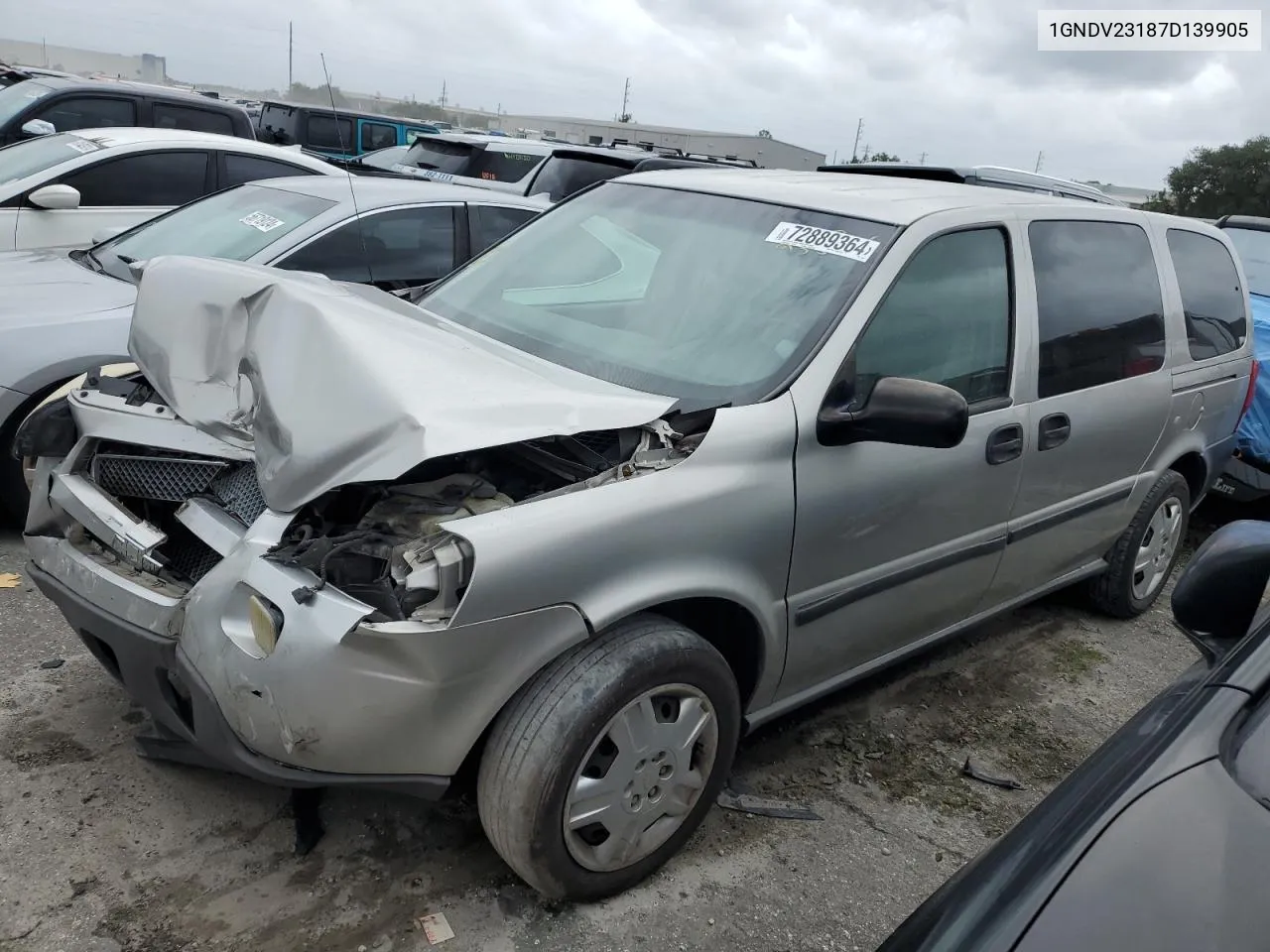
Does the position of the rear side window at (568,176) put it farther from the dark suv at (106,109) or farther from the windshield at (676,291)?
the windshield at (676,291)

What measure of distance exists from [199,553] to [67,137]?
16.4ft

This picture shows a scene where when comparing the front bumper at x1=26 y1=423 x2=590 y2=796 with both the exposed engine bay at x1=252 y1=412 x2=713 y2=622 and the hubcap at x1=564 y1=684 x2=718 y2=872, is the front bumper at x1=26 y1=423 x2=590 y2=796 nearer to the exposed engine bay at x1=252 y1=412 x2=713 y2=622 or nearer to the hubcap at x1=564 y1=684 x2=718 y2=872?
the exposed engine bay at x1=252 y1=412 x2=713 y2=622

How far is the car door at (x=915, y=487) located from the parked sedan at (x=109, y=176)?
4572 mm

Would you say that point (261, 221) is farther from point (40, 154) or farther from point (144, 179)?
point (40, 154)

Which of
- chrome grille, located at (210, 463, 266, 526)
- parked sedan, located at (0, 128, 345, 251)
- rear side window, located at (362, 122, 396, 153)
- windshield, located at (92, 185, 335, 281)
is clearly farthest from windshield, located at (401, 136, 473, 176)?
chrome grille, located at (210, 463, 266, 526)

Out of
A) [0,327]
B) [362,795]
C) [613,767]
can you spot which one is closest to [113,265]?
[0,327]

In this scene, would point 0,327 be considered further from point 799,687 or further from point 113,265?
point 799,687

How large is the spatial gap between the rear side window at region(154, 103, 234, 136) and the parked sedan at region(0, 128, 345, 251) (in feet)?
6.05

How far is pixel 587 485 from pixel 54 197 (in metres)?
4.76

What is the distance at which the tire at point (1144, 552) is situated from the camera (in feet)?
13.8

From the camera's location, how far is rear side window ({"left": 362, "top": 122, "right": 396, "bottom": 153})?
55.6 ft

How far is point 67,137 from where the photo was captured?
6148mm

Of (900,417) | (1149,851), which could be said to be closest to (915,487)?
(900,417)

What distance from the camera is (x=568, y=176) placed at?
9.48 m
